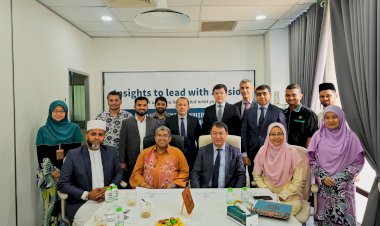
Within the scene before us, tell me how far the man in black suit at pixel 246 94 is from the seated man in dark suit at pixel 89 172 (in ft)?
5.94

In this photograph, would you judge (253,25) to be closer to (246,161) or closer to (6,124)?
(246,161)

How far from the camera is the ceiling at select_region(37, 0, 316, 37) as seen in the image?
373 centimetres

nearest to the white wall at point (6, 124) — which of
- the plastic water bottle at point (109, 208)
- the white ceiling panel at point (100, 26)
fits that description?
the plastic water bottle at point (109, 208)

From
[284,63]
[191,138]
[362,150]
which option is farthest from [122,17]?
[362,150]

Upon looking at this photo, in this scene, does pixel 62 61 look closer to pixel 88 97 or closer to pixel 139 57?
pixel 88 97

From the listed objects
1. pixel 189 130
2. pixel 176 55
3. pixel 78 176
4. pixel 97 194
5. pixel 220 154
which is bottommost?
pixel 97 194

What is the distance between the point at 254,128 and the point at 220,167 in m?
0.74

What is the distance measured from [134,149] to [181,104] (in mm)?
810

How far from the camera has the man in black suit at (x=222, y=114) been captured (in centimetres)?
357

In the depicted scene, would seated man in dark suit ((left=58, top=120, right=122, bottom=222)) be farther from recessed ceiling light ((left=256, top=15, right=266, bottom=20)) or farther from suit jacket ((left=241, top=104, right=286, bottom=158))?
recessed ceiling light ((left=256, top=15, right=266, bottom=20))

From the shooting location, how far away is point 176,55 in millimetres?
5734

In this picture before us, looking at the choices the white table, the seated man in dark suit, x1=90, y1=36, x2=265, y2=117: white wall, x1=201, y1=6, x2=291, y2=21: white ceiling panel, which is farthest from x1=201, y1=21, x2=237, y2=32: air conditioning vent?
the white table

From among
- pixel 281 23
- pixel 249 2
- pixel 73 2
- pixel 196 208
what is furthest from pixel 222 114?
pixel 73 2

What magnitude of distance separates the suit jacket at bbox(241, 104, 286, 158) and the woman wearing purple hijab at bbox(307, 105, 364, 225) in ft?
1.94
